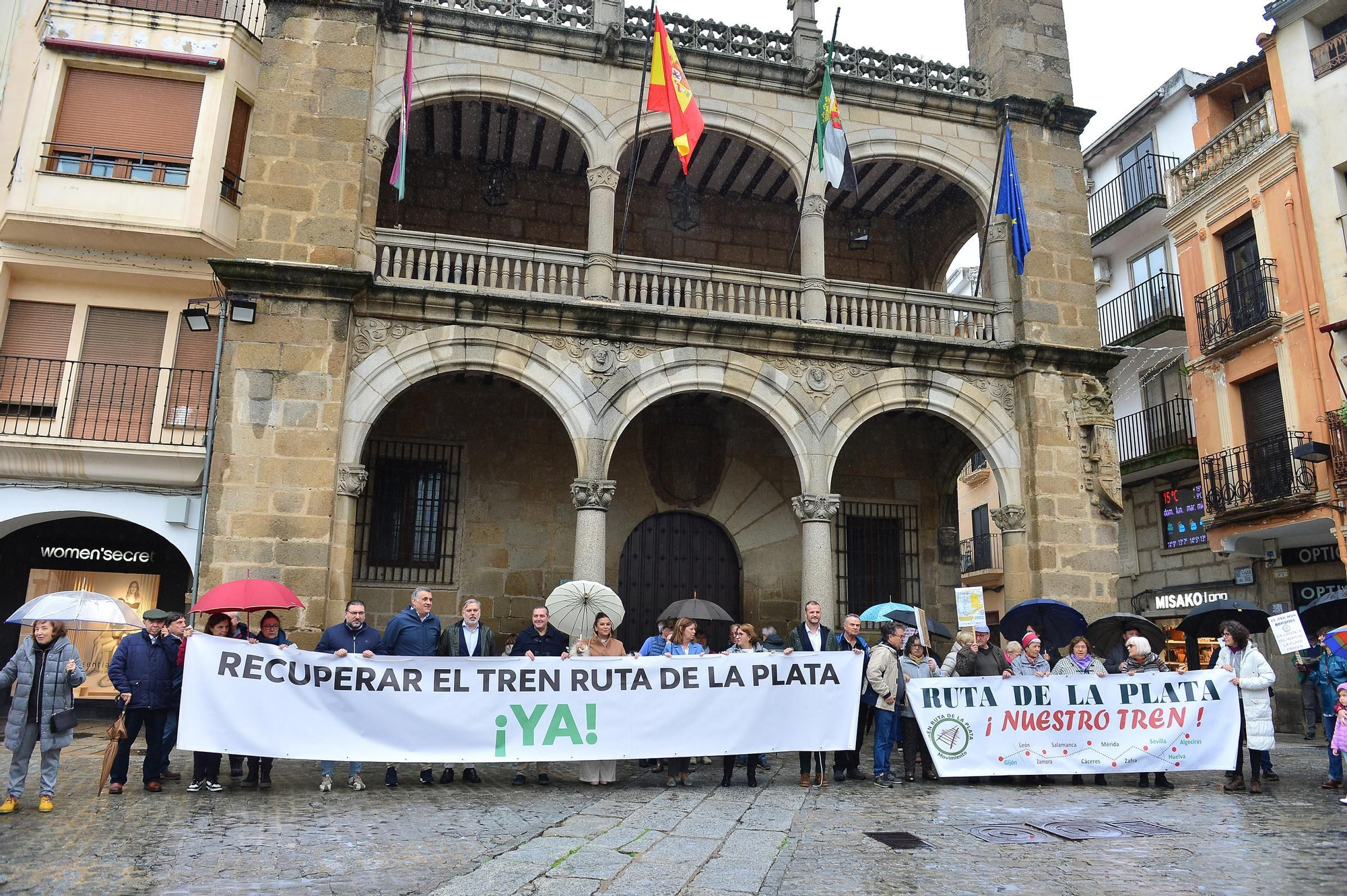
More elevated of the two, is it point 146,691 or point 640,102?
point 640,102

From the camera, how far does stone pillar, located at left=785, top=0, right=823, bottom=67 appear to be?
1537 cm

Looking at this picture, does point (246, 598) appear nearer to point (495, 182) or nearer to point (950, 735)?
point (950, 735)

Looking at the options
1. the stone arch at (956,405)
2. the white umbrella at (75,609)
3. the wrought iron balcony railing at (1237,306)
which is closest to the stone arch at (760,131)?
the stone arch at (956,405)

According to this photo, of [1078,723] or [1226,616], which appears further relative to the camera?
[1226,616]

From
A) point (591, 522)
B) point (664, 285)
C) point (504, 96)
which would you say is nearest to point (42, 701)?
point (591, 522)

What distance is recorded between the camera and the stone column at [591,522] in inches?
504

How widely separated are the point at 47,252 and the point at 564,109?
800cm

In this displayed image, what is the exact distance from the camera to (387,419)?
50.0 ft

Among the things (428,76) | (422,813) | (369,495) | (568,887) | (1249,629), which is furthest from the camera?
(369,495)

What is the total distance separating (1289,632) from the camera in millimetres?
10086

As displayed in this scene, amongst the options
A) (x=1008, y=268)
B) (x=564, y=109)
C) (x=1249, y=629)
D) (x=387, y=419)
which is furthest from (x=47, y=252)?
(x=1249, y=629)

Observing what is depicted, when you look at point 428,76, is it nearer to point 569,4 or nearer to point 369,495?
point 569,4

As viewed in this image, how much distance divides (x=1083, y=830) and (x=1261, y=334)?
51.8 ft

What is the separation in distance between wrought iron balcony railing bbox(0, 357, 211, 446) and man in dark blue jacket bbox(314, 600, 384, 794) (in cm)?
653
